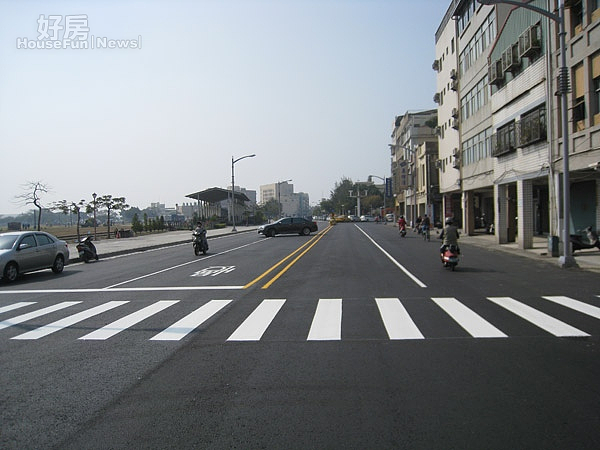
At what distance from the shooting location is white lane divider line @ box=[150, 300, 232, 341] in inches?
309

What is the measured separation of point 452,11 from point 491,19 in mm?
12519

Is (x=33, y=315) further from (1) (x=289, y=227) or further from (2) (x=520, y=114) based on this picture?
(1) (x=289, y=227)

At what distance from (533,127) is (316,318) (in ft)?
58.7

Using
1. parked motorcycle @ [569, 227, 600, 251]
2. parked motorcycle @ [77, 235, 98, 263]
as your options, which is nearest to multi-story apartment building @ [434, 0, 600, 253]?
parked motorcycle @ [569, 227, 600, 251]

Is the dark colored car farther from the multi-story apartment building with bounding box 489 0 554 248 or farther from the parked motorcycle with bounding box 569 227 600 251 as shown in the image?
the parked motorcycle with bounding box 569 227 600 251

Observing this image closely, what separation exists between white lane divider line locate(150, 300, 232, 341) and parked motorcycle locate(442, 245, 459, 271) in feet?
26.2

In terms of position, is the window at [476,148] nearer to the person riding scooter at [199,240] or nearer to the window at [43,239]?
the person riding scooter at [199,240]

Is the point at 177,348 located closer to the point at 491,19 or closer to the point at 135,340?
the point at 135,340

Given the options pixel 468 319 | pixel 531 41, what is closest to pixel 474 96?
pixel 531 41

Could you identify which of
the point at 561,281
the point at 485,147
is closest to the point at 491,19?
the point at 485,147

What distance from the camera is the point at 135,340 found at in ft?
25.1

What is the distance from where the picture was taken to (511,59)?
2469 cm

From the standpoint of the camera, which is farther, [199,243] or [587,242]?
[199,243]

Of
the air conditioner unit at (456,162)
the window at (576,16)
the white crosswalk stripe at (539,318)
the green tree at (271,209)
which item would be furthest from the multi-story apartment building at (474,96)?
the green tree at (271,209)
